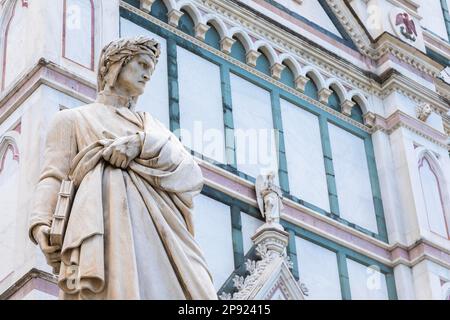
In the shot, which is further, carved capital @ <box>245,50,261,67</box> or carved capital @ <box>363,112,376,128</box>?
carved capital @ <box>363,112,376,128</box>

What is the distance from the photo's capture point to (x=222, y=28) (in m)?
13.8

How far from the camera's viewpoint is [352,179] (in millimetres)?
14250

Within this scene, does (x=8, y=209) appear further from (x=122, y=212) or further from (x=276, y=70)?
(x=122, y=212)

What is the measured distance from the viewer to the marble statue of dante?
5055mm

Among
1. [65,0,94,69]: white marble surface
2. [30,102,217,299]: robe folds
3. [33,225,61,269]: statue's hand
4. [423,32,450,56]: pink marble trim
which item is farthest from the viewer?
[423,32,450,56]: pink marble trim

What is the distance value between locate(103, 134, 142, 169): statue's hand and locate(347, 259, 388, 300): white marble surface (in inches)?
312

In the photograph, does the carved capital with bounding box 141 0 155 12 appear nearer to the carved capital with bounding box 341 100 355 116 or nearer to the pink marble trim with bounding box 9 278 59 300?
the carved capital with bounding box 341 100 355 116

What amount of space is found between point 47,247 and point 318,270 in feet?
26.0

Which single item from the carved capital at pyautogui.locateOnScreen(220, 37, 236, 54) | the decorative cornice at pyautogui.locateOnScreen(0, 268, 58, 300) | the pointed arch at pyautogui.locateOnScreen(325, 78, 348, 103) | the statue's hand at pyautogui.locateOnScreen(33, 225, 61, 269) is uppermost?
the pointed arch at pyautogui.locateOnScreen(325, 78, 348, 103)

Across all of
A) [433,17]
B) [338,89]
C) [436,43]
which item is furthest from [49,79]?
[433,17]

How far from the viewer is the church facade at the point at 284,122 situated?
11.5 meters

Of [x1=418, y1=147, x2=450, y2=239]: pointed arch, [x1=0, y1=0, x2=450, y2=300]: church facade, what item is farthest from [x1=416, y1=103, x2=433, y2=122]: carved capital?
[x1=418, y1=147, x2=450, y2=239]: pointed arch
